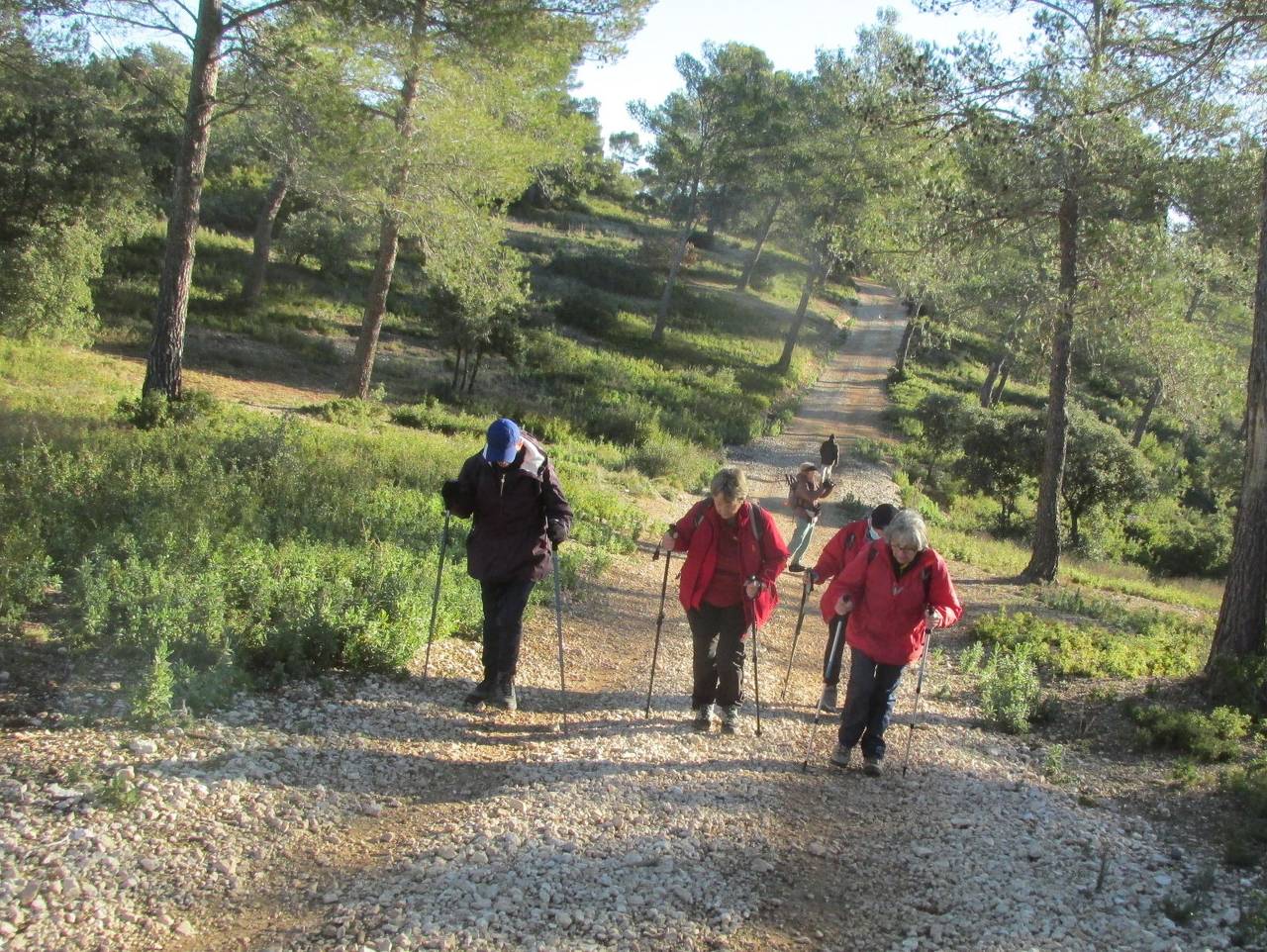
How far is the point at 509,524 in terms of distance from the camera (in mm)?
6266

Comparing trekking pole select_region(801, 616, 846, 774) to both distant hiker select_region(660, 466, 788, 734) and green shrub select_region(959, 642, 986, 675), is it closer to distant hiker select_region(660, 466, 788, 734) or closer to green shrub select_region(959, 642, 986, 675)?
distant hiker select_region(660, 466, 788, 734)

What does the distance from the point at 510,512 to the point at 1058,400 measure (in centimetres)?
1124

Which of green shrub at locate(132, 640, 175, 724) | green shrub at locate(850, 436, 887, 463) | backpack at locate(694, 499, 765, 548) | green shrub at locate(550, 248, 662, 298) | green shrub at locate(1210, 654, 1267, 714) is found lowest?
green shrub at locate(132, 640, 175, 724)

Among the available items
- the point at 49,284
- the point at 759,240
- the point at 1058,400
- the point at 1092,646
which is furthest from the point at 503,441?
the point at 759,240

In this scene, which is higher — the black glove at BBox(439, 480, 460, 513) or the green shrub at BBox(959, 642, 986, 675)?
the black glove at BBox(439, 480, 460, 513)

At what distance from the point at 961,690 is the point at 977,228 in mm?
7197

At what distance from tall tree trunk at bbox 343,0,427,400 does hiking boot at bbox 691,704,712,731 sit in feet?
32.0

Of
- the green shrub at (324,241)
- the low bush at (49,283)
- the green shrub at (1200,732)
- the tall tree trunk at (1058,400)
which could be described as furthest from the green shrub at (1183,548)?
the low bush at (49,283)

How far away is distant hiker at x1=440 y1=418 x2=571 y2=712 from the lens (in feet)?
20.3

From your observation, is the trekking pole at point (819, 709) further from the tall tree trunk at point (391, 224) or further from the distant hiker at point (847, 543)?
the tall tree trunk at point (391, 224)

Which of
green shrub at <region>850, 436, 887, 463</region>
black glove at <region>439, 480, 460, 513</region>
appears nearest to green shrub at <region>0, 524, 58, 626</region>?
black glove at <region>439, 480, 460, 513</region>

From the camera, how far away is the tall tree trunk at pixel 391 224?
12625 millimetres

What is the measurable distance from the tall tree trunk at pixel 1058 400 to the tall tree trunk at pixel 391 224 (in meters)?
8.84

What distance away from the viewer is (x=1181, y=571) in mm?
26312
